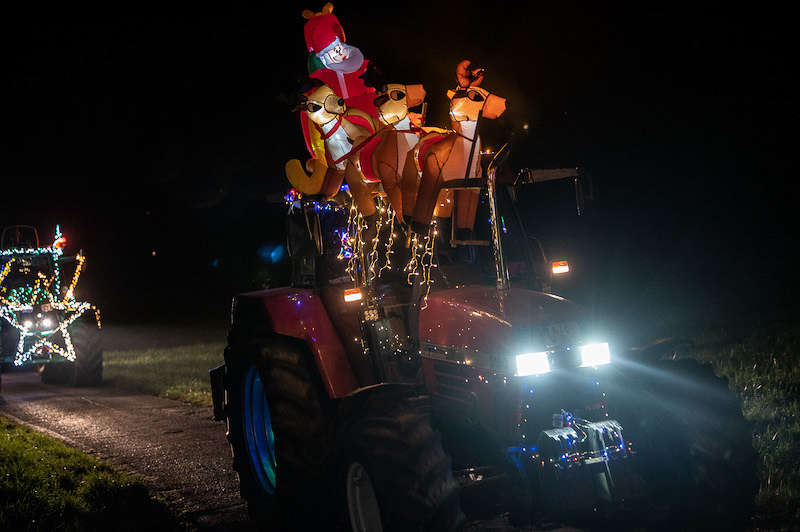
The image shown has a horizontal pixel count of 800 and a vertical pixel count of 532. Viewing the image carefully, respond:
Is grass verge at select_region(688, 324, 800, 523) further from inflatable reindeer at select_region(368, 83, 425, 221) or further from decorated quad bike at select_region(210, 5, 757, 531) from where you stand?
inflatable reindeer at select_region(368, 83, 425, 221)

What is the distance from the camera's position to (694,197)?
68.5 ft

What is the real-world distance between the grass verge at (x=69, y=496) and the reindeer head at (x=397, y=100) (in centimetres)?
333

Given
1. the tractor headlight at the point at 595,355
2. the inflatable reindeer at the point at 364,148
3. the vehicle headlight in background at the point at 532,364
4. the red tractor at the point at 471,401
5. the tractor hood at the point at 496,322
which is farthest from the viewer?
the inflatable reindeer at the point at 364,148

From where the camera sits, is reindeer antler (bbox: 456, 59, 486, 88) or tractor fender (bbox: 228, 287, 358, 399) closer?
reindeer antler (bbox: 456, 59, 486, 88)

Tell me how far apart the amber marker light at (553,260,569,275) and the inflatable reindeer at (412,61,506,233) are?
A: 619 millimetres

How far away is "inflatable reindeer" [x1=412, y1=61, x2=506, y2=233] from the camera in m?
5.27

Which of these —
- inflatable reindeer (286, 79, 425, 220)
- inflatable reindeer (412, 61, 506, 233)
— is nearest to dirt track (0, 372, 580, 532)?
inflatable reindeer (412, 61, 506, 233)

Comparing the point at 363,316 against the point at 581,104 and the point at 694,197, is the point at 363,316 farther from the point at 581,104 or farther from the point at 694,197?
the point at 694,197

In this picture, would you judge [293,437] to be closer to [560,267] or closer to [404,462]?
[404,462]

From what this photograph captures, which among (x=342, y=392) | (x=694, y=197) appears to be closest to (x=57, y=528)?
(x=342, y=392)

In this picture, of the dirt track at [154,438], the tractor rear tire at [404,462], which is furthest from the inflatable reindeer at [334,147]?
the dirt track at [154,438]

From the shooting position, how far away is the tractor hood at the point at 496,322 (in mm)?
4754

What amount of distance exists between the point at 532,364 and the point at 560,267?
1.05 metres

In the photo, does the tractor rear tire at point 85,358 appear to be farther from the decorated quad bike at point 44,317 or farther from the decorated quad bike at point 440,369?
the decorated quad bike at point 440,369
